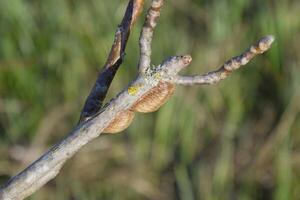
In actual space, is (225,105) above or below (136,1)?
above

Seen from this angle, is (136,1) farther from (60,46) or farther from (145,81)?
(60,46)

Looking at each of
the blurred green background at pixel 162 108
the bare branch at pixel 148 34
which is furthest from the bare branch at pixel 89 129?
the blurred green background at pixel 162 108

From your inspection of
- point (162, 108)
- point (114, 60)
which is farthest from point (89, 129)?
point (162, 108)

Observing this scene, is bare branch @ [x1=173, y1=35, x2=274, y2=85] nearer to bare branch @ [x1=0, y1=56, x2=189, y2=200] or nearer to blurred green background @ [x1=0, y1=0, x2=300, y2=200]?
bare branch @ [x1=0, y1=56, x2=189, y2=200]

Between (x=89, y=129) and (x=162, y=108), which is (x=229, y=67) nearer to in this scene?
(x=89, y=129)

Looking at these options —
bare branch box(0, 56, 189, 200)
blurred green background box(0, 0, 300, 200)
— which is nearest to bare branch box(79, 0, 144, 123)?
bare branch box(0, 56, 189, 200)

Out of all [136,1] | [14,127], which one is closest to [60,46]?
[14,127]
